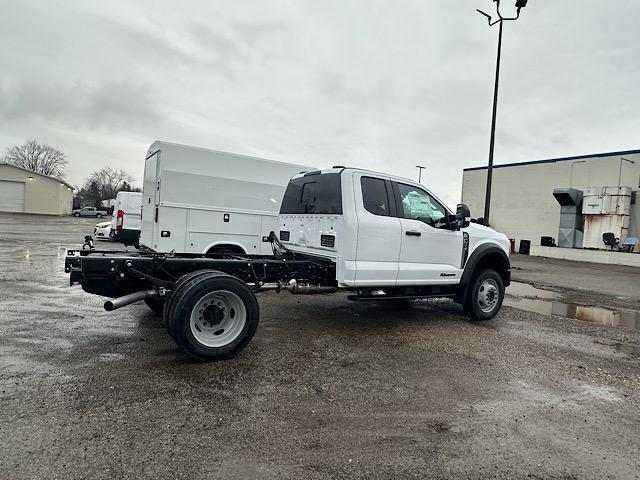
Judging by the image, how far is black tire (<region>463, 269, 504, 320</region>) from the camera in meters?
7.12

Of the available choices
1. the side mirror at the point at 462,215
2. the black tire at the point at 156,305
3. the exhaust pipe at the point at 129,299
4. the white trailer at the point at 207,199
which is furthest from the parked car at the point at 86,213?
the side mirror at the point at 462,215

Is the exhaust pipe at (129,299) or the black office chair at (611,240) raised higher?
the black office chair at (611,240)

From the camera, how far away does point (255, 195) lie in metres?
9.54

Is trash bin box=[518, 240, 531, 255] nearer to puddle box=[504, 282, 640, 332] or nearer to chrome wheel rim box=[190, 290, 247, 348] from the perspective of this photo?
puddle box=[504, 282, 640, 332]

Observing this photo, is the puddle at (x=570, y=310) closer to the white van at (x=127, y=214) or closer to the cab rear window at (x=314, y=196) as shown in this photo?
the cab rear window at (x=314, y=196)

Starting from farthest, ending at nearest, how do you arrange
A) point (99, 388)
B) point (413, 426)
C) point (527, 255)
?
point (527, 255) → point (99, 388) → point (413, 426)

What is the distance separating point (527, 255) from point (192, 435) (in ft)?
86.7

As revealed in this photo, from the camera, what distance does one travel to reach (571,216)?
2456 centimetres

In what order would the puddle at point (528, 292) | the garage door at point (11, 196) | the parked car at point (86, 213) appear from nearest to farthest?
the puddle at point (528, 292)
the garage door at point (11, 196)
the parked car at point (86, 213)

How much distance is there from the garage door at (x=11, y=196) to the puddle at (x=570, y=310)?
5815 centimetres

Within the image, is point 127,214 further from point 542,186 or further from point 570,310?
point 542,186

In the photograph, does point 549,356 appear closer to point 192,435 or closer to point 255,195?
point 192,435

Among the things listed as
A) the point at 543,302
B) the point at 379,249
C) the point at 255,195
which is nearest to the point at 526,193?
the point at 543,302

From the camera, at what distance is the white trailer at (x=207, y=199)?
8.48 metres
